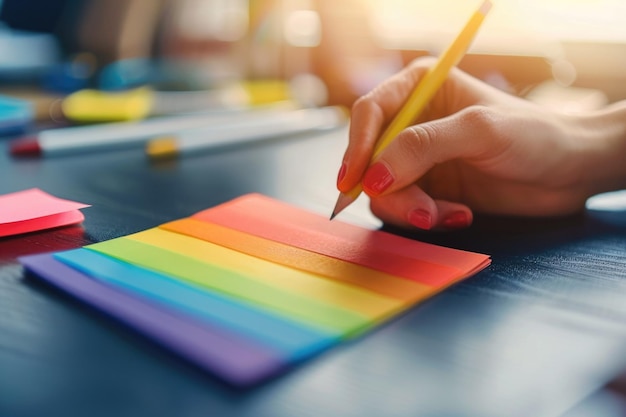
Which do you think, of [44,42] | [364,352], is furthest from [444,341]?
[44,42]

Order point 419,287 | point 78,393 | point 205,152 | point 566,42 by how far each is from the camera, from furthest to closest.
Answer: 1. point 566,42
2. point 205,152
3. point 419,287
4. point 78,393

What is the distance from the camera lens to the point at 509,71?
144 centimetres

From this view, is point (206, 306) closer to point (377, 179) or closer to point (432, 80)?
point (377, 179)

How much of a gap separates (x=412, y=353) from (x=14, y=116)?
2.95ft

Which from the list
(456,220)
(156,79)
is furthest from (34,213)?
(156,79)

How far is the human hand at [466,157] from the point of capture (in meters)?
0.50

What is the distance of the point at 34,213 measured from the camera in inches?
20.8

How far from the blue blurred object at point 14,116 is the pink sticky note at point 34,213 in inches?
18.5

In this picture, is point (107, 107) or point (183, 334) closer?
point (183, 334)

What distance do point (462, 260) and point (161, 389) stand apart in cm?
23

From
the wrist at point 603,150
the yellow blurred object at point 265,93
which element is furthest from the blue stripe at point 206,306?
the yellow blurred object at point 265,93

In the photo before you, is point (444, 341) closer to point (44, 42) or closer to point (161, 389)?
point (161, 389)

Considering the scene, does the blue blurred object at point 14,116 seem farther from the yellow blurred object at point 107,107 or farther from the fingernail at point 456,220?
the fingernail at point 456,220

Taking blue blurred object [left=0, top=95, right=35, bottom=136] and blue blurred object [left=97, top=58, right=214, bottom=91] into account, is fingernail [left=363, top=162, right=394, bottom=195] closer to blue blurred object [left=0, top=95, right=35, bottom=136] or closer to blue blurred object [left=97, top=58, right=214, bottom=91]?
blue blurred object [left=0, top=95, right=35, bottom=136]
